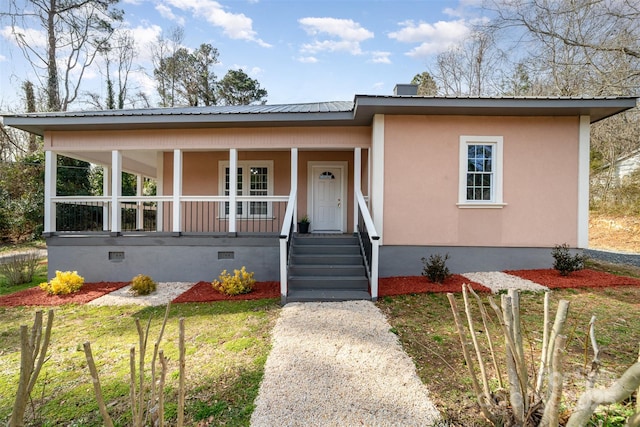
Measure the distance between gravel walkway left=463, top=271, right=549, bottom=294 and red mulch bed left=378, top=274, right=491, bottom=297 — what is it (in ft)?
0.67

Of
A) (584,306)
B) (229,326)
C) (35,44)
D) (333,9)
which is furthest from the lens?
(35,44)

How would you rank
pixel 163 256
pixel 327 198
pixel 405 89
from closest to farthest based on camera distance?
pixel 163 256 < pixel 405 89 < pixel 327 198

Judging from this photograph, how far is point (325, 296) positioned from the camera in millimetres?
5434

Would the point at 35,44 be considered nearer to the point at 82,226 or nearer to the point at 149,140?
the point at 82,226

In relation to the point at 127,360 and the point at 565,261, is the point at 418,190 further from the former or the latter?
the point at 127,360

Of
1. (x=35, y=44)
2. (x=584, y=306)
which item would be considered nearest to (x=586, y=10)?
(x=584, y=306)

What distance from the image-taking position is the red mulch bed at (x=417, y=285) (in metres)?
5.83

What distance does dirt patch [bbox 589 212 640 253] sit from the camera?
1367 cm

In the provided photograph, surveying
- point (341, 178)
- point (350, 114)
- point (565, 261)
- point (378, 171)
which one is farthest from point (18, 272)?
point (565, 261)

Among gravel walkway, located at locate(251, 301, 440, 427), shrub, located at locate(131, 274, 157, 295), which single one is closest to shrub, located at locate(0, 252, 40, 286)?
shrub, located at locate(131, 274, 157, 295)

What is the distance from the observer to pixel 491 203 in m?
6.94

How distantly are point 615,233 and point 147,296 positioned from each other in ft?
67.0

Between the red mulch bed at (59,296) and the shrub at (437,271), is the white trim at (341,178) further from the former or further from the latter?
the red mulch bed at (59,296)

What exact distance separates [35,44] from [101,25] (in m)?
3.94
